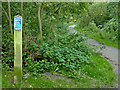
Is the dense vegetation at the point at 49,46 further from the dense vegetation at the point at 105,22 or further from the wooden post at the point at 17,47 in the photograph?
the dense vegetation at the point at 105,22

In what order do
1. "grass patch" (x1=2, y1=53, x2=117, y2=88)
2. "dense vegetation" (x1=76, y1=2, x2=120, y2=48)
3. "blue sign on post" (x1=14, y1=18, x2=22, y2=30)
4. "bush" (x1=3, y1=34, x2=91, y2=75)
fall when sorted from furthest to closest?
"dense vegetation" (x1=76, y1=2, x2=120, y2=48) < "bush" (x1=3, y1=34, x2=91, y2=75) < "grass patch" (x1=2, y1=53, x2=117, y2=88) < "blue sign on post" (x1=14, y1=18, x2=22, y2=30)

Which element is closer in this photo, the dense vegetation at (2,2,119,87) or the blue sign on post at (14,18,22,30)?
the blue sign on post at (14,18,22,30)

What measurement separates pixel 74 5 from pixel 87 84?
3.33 metres

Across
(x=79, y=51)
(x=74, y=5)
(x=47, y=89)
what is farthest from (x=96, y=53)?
(x=47, y=89)

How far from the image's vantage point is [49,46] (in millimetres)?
5070

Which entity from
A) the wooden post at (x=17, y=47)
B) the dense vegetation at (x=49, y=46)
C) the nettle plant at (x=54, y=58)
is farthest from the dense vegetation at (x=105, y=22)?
the wooden post at (x=17, y=47)

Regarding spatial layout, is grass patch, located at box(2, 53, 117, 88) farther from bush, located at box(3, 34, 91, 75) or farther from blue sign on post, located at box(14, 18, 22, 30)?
blue sign on post, located at box(14, 18, 22, 30)

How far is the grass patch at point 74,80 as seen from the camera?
11.5 feet

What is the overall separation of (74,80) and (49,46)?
161 centimetres

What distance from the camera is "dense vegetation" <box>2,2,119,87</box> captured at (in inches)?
167

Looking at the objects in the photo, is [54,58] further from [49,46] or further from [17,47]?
[17,47]

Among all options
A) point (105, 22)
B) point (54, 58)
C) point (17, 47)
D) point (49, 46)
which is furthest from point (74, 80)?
point (105, 22)

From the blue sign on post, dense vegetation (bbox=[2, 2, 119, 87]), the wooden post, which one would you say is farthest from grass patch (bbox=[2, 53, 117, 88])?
the blue sign on post

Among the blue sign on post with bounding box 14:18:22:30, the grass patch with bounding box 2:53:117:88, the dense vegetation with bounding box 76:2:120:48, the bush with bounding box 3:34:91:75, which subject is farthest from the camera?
the dense vegetation with bounding box 76:2:120:48
